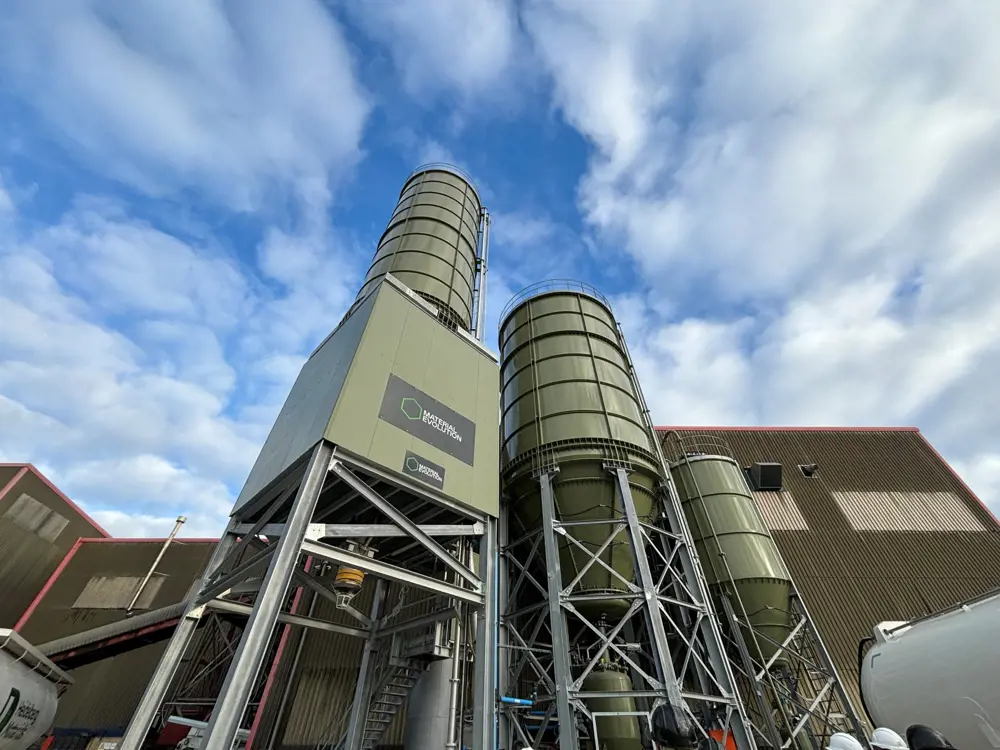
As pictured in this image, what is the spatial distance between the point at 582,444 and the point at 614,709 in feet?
15.0

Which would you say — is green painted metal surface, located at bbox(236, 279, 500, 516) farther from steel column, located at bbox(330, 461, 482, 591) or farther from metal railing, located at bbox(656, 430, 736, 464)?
metal railing, located at bbox(656, 430, 736, 464)

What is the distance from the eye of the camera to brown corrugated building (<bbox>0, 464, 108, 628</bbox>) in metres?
17.5

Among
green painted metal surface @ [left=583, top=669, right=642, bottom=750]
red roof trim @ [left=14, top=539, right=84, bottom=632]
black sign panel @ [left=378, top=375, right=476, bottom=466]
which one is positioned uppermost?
red roof trim @ [left=14, top=539, right=84, bottom=632]

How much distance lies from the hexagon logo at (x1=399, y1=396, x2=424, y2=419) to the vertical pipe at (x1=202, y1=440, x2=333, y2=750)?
135cm

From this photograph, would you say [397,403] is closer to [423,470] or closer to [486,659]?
[423,470]

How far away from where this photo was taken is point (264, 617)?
4695mm

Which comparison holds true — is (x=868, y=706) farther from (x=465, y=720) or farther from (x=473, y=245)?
(x=473, y=245)

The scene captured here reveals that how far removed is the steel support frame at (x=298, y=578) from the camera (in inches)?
175

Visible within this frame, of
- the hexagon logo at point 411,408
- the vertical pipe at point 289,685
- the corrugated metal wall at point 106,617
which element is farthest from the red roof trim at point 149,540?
the hexagon logo at point 411,408

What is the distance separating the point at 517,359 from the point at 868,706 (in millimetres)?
9021

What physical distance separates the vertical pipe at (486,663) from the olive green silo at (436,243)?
204 inches

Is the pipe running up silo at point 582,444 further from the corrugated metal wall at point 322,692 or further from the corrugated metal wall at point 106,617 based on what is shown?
the corrugated metal wall at point 106,617

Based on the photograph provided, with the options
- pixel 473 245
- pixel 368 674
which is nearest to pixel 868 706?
pixel 368 674

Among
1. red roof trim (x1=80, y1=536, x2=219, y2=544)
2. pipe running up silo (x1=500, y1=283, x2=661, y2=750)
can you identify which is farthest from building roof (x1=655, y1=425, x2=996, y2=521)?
red roof trim (x1=80, y1=536, x2=219, y2=544)
